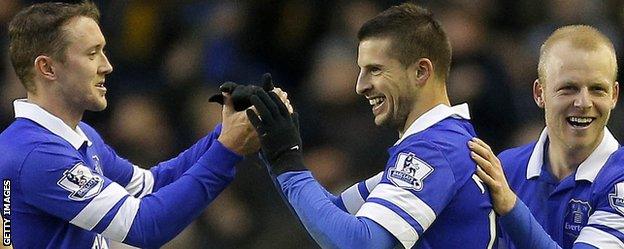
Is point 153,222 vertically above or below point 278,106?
below

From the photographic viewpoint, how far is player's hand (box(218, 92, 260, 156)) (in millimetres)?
4324

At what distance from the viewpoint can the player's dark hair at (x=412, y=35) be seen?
409cm

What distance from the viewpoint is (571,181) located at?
4.31 m

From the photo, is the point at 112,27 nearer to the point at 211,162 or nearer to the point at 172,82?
the point at 172,82

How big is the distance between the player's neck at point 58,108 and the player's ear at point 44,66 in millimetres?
75

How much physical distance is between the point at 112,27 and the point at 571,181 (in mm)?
3555

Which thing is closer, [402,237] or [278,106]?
[402,237]

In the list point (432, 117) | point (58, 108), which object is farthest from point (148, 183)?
point (432, 117)

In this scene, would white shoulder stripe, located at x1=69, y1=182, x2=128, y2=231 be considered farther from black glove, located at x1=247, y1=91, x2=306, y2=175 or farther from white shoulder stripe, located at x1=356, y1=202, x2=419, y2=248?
white shoulder stripe, located at x1=356, y1=202, x2=419, y2=248

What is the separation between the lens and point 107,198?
4207 mm

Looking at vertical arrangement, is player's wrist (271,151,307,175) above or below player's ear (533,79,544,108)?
below

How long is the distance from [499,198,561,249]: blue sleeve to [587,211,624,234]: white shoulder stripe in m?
0.18

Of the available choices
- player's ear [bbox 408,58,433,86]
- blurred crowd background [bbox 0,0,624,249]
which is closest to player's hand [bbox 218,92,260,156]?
player's ear [bbox 408,58,433,86]

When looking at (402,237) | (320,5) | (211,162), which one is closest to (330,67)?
(320,5)
